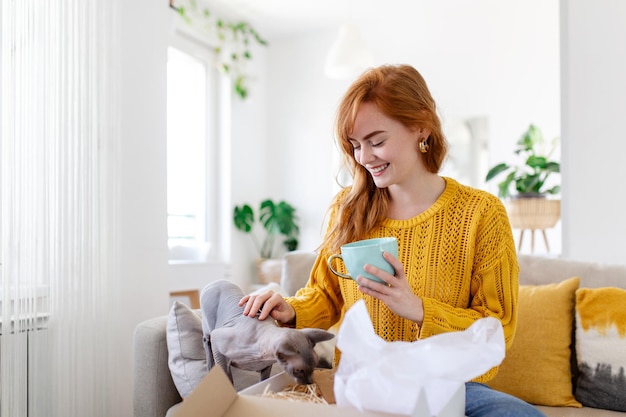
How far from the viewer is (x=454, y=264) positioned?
131 centimetres

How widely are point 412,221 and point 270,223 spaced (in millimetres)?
4068

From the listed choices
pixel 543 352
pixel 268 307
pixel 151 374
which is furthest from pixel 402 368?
pixel 543 352

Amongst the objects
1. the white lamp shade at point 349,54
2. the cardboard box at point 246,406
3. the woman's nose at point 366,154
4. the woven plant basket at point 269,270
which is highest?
the white lamp shade at point 349,54

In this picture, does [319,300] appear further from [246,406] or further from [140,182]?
[140,182]

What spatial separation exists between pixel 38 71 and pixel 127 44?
0.45 m

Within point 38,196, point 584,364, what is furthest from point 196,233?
point 584,364

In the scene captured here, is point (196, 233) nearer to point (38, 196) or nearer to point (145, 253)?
point (145, 253)

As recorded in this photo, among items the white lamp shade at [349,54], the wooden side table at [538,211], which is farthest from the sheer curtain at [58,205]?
the wooden side table at [538,211]

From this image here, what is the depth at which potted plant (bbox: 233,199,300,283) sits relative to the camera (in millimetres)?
5070

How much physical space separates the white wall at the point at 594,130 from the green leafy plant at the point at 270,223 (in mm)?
3184

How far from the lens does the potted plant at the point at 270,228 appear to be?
16.6 ft

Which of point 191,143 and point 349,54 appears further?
point 191,143

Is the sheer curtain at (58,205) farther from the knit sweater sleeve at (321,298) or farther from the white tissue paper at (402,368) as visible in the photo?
the white tissue paper at (402,368)

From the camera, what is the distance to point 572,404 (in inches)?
65.8
